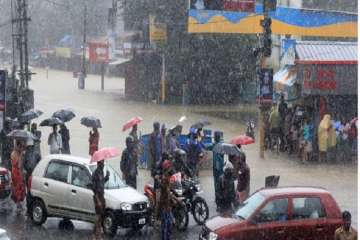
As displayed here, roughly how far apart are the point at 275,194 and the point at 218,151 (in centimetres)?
442

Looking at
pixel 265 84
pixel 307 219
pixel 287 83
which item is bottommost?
pixel 307 219

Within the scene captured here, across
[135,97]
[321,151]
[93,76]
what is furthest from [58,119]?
[93,76]

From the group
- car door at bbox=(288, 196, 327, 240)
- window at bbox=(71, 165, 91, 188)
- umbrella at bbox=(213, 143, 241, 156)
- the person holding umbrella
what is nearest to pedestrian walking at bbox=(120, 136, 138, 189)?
umbrella at bbox=(213, 143, 241, 156)

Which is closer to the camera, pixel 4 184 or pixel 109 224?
pixel 109 224

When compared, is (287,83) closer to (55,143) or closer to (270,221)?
(55,143)

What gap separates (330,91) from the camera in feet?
76.9

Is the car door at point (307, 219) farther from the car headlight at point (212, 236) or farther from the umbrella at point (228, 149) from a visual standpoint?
the umbrella at point (228, 149)

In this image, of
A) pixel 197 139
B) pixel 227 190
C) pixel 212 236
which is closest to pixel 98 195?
pixel 212 236

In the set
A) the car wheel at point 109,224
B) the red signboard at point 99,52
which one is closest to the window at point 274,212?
the car wheel at point 109,224

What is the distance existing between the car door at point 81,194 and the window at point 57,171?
6.6 inches

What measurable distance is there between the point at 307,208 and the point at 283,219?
1.50 feet

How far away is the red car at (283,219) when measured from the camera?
41.1 ft

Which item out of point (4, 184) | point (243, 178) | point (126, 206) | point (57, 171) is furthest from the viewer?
point (4, 184)

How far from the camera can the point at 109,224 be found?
1490 centimetres
